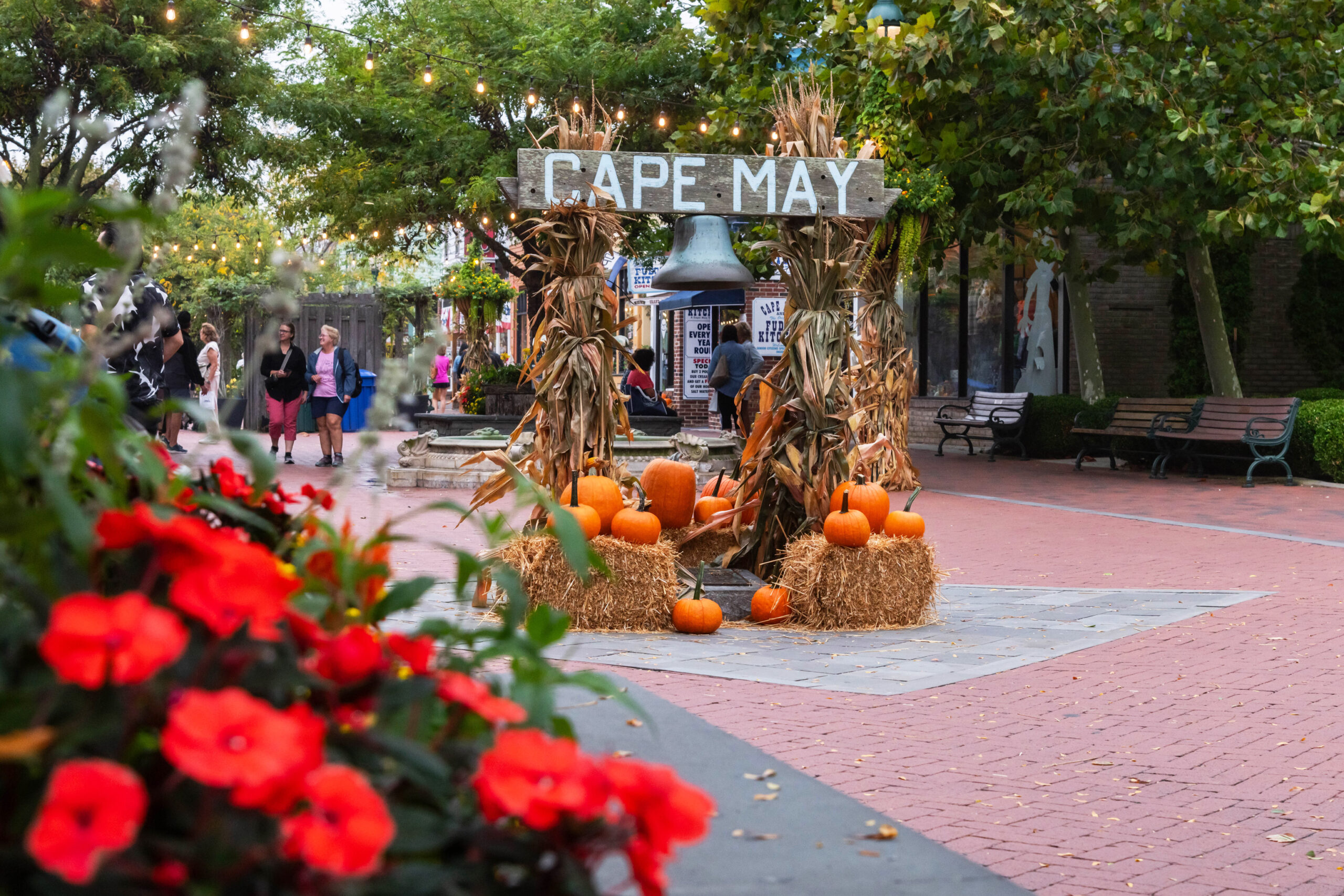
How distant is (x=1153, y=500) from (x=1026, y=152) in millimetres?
4540

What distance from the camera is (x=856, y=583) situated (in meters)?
7.58

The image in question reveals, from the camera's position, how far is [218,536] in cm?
115

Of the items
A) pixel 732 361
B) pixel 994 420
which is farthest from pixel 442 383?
pixel 994 420

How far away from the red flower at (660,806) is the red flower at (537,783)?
0.02m

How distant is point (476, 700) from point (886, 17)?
1382cm

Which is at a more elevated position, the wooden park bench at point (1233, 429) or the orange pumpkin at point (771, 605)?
the wooden park bench at point (1233, 429)

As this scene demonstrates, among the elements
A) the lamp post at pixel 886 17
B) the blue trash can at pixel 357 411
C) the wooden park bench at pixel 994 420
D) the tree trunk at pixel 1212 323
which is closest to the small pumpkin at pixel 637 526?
the lamp post at pixel 886 17

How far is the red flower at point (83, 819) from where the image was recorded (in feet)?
2.74

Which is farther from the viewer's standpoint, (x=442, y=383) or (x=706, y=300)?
(x=442, y=383)

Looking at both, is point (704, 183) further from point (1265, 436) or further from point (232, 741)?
point (1265, 436)

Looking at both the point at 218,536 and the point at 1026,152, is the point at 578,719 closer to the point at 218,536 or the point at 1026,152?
the point at 218,536

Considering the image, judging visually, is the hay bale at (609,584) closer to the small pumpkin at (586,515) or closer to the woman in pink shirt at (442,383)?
the small pumpkin at (586,515)

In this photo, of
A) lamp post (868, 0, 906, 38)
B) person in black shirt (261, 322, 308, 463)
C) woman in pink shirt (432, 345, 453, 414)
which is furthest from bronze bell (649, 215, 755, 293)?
woman in pink shirt (432, 345, 453, 414)

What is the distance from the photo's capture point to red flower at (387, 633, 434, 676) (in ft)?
4.26
